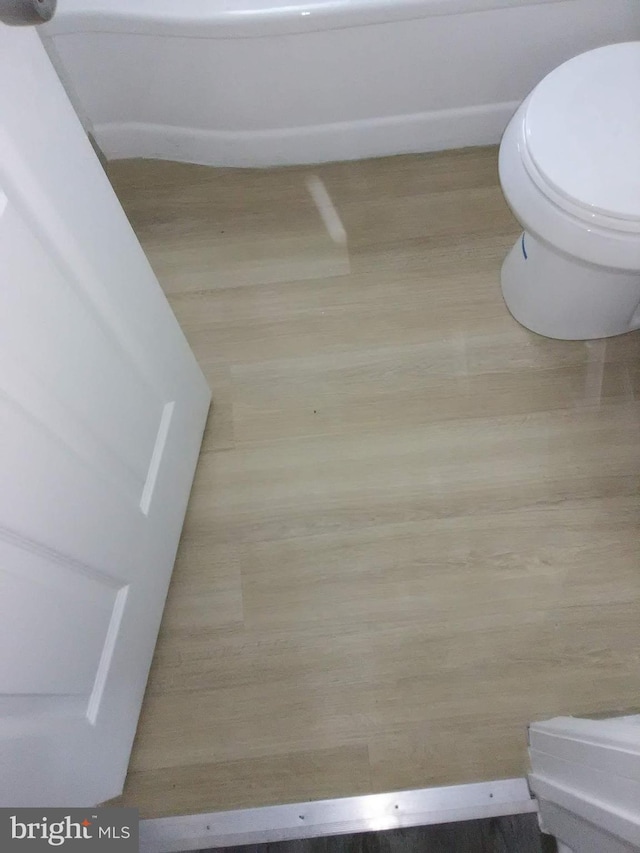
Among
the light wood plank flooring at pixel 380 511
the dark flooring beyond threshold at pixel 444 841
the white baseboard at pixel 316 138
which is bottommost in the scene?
the dark flooring beyond threshold at pixel 444 841

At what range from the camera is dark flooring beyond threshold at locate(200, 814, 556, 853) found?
98 cm

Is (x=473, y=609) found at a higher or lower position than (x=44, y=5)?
lower

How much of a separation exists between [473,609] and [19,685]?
729 millimetres

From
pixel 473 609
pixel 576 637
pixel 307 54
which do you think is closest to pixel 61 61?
pixel 307 54

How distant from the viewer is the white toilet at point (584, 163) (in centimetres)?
93

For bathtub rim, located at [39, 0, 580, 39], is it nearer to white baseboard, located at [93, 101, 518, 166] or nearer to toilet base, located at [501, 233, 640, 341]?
white baseboard, located at [93, 101, 518, 166]

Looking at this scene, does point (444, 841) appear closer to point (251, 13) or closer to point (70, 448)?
point (70, 448)

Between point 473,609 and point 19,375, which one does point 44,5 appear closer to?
point 19,375

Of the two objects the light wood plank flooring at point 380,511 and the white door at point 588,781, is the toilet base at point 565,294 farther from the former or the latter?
the white door at point 588,781

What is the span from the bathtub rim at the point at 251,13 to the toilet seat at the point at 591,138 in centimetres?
35

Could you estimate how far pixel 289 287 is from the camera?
1.41m

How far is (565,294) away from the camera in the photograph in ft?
3.90
